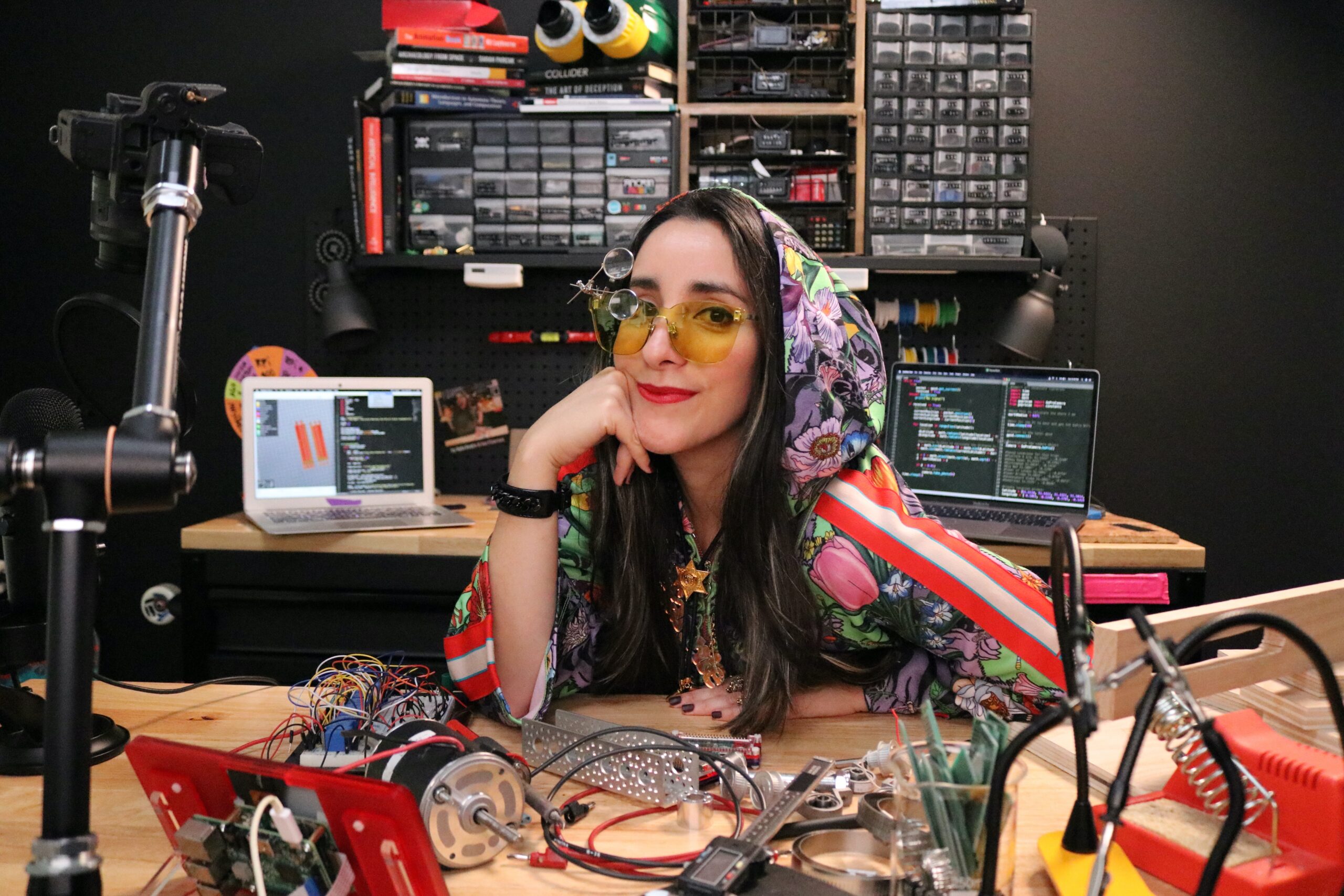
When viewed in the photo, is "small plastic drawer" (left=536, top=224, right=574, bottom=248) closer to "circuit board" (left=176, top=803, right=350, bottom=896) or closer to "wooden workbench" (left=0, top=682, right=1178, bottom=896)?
"wooden workbench" (left=0, top=682, right=1178, bottom=896)

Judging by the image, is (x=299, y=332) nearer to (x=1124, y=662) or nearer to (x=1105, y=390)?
(x=1105, y=390)

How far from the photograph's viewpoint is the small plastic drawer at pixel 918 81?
2596mm

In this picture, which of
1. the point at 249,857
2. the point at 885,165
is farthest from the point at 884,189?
the point at 249,857

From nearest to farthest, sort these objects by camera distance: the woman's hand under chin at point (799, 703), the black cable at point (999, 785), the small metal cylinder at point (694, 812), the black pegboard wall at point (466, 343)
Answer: the black cable at point (999, 785)
the small metal cylinder at point (694, 812)
the woman's hand under chin at point (799, 703)
the black pegboard wall at point (466, 343)

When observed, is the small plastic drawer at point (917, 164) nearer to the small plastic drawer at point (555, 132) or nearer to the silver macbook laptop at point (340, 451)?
the small plastic drawer at point (555, 132)

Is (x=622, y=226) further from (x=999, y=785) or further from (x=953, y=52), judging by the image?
(x=999, y=785)

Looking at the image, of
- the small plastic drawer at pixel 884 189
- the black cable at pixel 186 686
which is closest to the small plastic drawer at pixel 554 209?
the small plastic drawer at pixel 884 189

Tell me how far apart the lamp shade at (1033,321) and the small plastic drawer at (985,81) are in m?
0.49

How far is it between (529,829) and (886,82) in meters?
2.25

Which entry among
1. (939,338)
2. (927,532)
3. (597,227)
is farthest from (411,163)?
(927,532)

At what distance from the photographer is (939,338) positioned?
2898 mm

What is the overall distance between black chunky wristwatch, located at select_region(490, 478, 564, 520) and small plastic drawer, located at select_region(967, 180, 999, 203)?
1729mm

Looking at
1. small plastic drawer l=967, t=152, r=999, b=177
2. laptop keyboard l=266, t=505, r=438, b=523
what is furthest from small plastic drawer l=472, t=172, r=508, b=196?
small plastic drawer l=967, t=152, r=999, b=177

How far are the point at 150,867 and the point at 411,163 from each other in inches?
86.9
